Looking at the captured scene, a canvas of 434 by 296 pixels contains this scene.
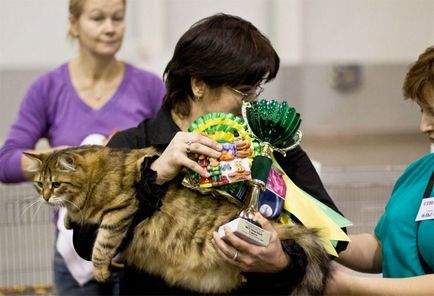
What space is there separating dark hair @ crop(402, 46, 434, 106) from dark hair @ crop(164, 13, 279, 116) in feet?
0.82

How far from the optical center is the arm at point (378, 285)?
1.15 m

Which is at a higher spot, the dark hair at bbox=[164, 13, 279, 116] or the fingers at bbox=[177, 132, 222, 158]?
the dark hair at bbox=[164, 13, 279, 116]

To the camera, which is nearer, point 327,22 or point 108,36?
point 108,36

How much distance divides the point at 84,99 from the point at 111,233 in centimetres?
80

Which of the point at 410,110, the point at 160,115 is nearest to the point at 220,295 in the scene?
the point at 160,115

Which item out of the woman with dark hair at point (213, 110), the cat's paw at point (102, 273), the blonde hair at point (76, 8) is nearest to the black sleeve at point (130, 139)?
the woman with dark hair at point (213, 110)

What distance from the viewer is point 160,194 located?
47.0 inches

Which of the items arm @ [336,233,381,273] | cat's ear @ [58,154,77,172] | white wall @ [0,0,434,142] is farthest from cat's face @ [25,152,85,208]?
white wall @ [0,0,434,142]

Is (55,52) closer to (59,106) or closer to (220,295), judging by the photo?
(59,106)

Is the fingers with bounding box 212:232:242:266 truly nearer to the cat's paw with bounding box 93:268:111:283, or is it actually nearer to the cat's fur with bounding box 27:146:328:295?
the cat's fur with bounding box 27:146:328:295

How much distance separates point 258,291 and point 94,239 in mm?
316

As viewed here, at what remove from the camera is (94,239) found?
4.11 feet

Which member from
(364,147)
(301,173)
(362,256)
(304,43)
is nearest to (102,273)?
(301,173)

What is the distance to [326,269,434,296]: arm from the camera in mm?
1154
